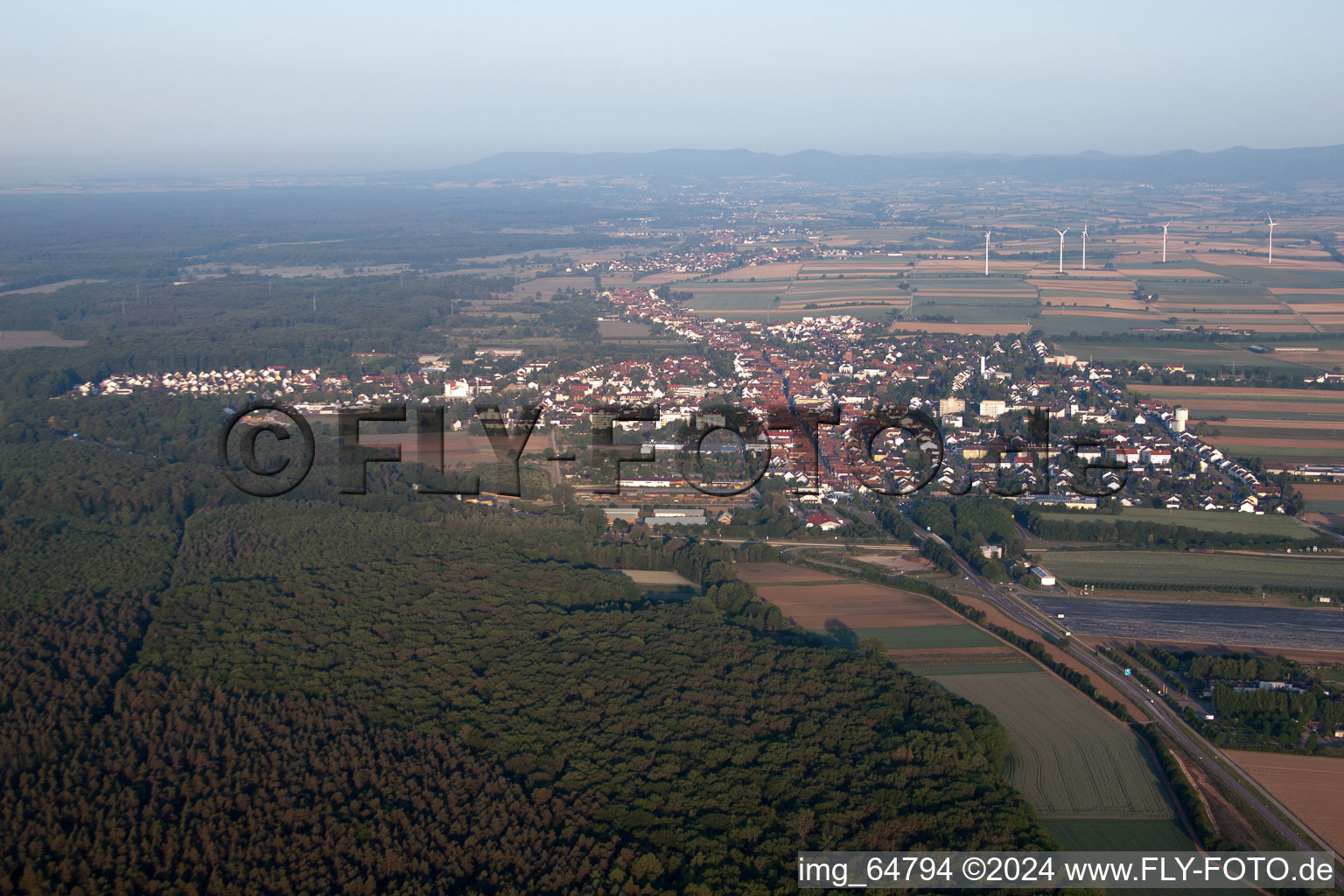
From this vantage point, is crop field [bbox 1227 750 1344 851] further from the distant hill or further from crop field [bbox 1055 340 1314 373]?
the distant hill

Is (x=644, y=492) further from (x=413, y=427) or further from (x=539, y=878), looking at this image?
(x=539, y=878)

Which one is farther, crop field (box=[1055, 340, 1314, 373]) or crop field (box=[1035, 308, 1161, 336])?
crop field (box=[1035, 308, 1161, 336])

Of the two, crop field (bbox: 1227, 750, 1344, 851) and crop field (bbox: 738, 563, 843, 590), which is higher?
crop field (bbox: 738, 563, 843, 590)

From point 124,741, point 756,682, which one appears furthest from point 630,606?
point 124,741

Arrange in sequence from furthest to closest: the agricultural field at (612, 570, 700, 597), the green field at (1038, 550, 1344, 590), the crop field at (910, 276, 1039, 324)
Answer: the crop field at (910, 276, 1039, 324) < the agricultural field at (612, 570, 700, 597) < the green field at (1038, 550, 1344, 590)

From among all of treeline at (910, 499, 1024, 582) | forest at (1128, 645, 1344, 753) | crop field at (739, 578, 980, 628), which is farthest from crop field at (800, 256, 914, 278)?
forest at (1128, 645, 1344, 753)

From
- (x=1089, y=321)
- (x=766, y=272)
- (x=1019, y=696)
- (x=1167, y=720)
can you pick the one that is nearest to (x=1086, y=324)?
(x=1089, y=321)
